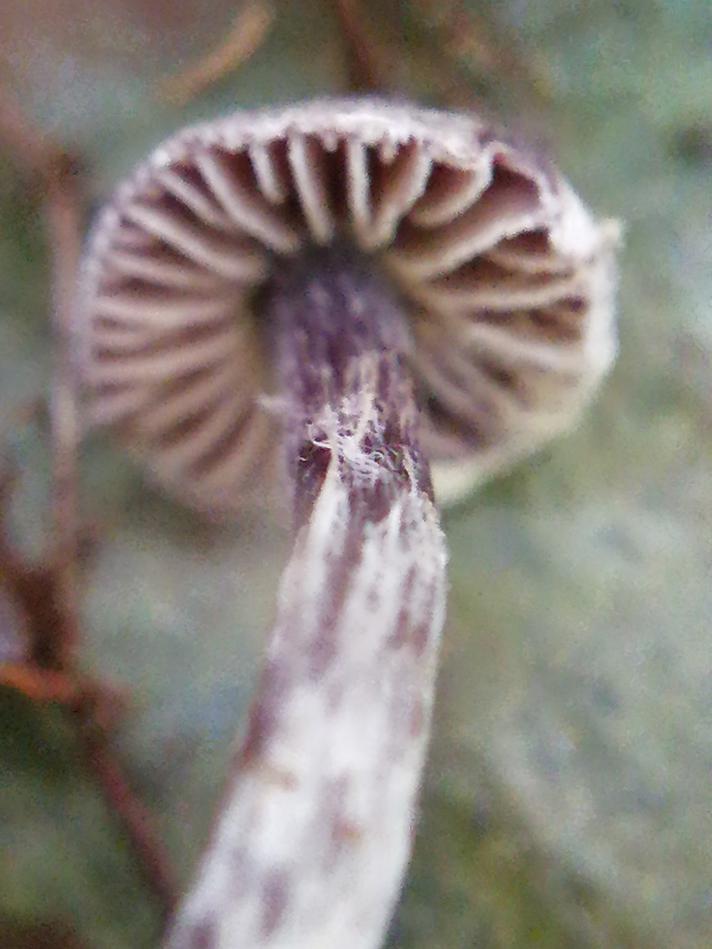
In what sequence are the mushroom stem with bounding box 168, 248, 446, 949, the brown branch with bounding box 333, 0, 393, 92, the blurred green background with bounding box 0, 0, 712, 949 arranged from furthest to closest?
1. the brown branch with bounding box 333, 0, 393, 92
2. the blurred green background with bounding box 0, 0, 712, 949
3. the mushroom stem with bounding box 168, 248, 446, 949

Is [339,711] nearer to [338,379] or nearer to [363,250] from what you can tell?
[338,379]

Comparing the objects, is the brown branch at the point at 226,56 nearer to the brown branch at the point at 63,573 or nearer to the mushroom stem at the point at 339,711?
the brown branch at the point at 63,573

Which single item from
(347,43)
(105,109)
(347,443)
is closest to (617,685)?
(347,443)

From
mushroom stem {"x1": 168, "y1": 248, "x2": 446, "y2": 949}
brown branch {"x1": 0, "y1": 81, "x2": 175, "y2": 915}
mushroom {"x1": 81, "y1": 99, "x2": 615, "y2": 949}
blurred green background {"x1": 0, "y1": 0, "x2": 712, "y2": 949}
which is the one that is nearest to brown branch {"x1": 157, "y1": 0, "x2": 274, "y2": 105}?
blurred green background {"x1": 0, "y1": 0, "x2": 712, "y2": 949}

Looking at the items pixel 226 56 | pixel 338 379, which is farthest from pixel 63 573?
pixel 226 56

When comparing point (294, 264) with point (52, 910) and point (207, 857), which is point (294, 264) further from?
point (52, 910)

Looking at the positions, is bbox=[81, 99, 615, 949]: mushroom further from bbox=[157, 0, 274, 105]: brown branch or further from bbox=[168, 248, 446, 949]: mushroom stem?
bbox=[157, 0, 274, 105]: brown branch
